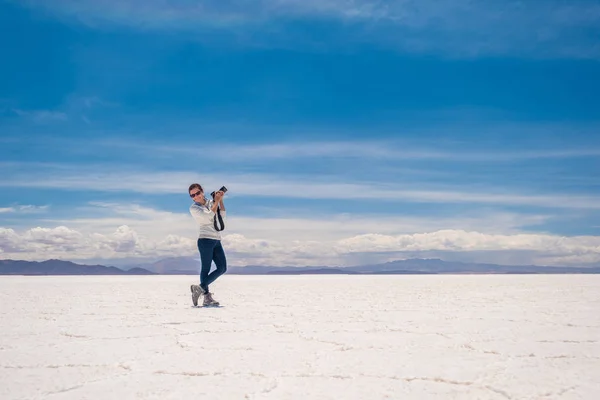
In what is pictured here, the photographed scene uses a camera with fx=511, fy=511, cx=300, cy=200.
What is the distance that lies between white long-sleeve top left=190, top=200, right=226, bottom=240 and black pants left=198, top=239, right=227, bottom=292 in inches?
2.6

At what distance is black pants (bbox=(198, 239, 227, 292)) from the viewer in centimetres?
571

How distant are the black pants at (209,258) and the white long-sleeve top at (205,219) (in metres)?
0.07

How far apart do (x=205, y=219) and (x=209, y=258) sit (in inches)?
17.7

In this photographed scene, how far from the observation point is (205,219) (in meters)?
5.64

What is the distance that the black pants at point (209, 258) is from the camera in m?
5.71

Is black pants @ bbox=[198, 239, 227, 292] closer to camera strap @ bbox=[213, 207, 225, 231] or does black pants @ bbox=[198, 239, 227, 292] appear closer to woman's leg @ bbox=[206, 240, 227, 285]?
woman's leg @ bbox=[206, 240, 227, 285]
